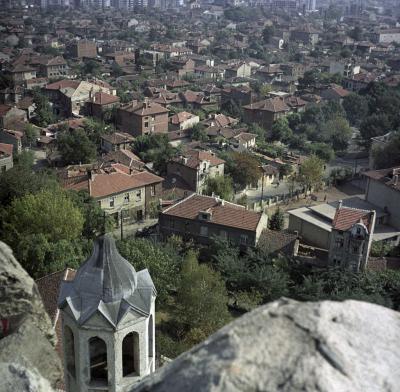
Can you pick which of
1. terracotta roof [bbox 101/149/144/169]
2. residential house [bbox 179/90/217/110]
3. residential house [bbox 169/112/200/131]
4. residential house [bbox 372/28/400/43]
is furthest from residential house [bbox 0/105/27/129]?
residential house [bbox 372/28/400/43]

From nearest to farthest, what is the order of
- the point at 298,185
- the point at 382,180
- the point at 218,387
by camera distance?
the point at 218,387
the point at 382,180
the point at 298,185

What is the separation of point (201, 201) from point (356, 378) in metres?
24.6

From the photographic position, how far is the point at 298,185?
39594mm

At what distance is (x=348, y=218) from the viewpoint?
81.2ft

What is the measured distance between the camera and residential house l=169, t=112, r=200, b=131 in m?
49.9

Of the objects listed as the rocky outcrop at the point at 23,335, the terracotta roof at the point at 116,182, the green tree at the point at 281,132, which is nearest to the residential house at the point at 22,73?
the green tree at the point at 281,132

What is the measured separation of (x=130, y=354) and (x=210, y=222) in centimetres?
1613

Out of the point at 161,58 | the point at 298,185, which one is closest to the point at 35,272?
the point at 298,185

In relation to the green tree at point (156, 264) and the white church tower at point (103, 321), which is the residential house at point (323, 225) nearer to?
the green tree at point (156, 264)

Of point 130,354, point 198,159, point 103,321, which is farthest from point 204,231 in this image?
point 103,321

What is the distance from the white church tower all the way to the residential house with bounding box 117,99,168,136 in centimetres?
3846

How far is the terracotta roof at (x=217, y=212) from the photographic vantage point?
2562 cm

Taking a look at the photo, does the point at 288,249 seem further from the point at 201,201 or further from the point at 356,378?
the point at 356,378

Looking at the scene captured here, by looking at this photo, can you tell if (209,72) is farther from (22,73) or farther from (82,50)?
(82,50)
